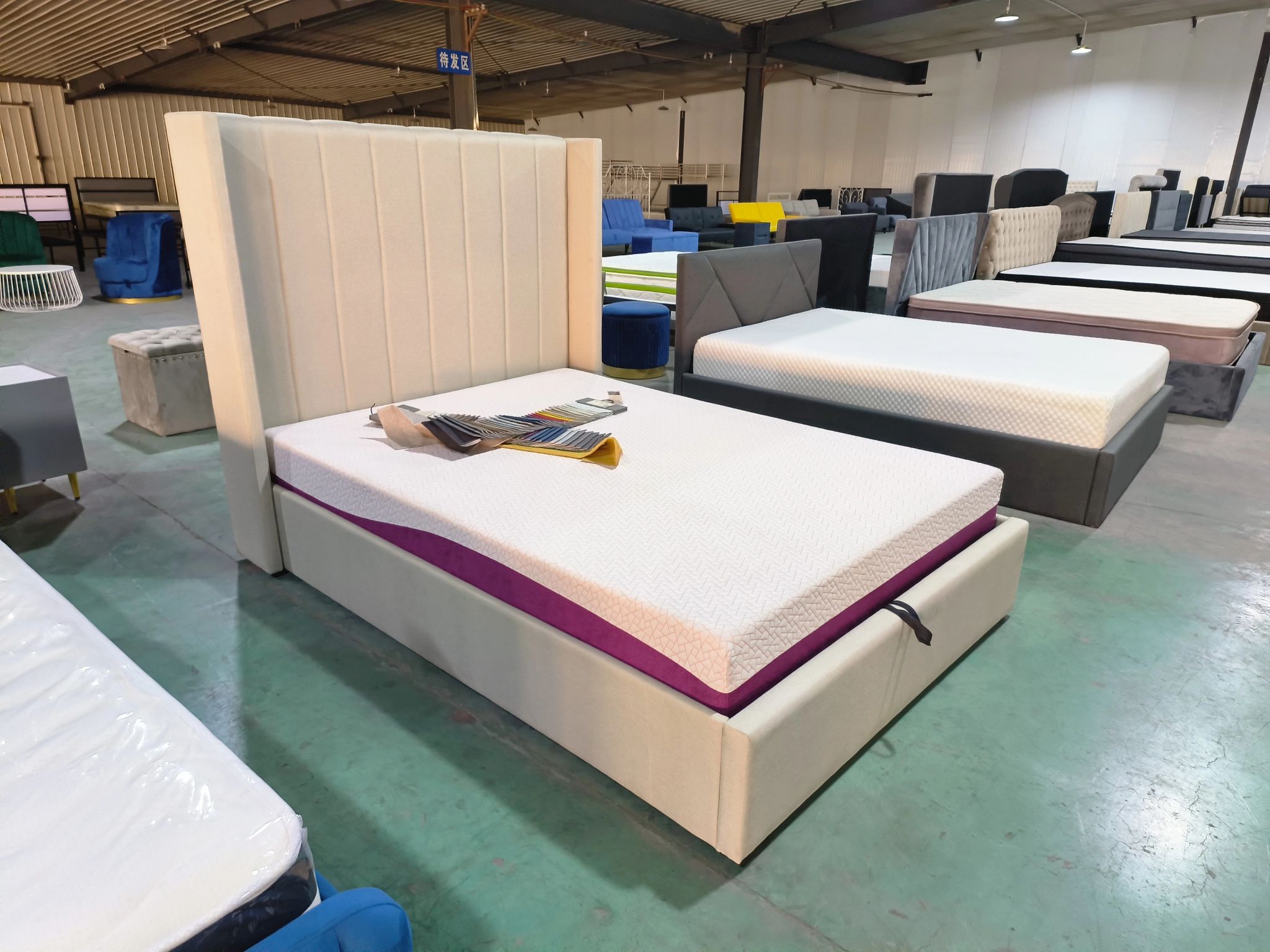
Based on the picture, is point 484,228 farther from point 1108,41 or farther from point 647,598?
point 1108,41

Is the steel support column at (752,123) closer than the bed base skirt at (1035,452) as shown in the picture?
No

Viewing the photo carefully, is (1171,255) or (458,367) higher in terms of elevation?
(1171,255)

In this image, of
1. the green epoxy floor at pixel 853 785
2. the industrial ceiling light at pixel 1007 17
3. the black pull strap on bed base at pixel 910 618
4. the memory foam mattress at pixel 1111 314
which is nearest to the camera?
the green epoxy floor at pixel 853 785

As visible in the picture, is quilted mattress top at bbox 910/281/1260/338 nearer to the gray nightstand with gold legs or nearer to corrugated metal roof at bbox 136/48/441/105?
the gray nightstand with gold legs

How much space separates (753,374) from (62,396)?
103 inches

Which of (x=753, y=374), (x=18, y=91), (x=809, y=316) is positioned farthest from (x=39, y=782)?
(x=18, y=91)

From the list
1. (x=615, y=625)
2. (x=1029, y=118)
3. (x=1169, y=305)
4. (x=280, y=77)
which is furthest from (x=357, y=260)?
(x=280, y=77)

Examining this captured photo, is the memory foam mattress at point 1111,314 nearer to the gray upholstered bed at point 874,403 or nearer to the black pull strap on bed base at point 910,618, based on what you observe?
the gray upholstered bed at point 874,403

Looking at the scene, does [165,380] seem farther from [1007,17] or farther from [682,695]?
[1007,17]

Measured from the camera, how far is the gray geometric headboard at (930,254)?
4.59 meters

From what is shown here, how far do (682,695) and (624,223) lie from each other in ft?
31.5

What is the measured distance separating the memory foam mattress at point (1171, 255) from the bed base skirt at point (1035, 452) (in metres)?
3.91

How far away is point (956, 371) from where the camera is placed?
3.01 m

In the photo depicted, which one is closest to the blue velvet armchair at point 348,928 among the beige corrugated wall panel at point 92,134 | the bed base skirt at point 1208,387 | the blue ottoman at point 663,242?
the bed base skirt at point 1208,387
